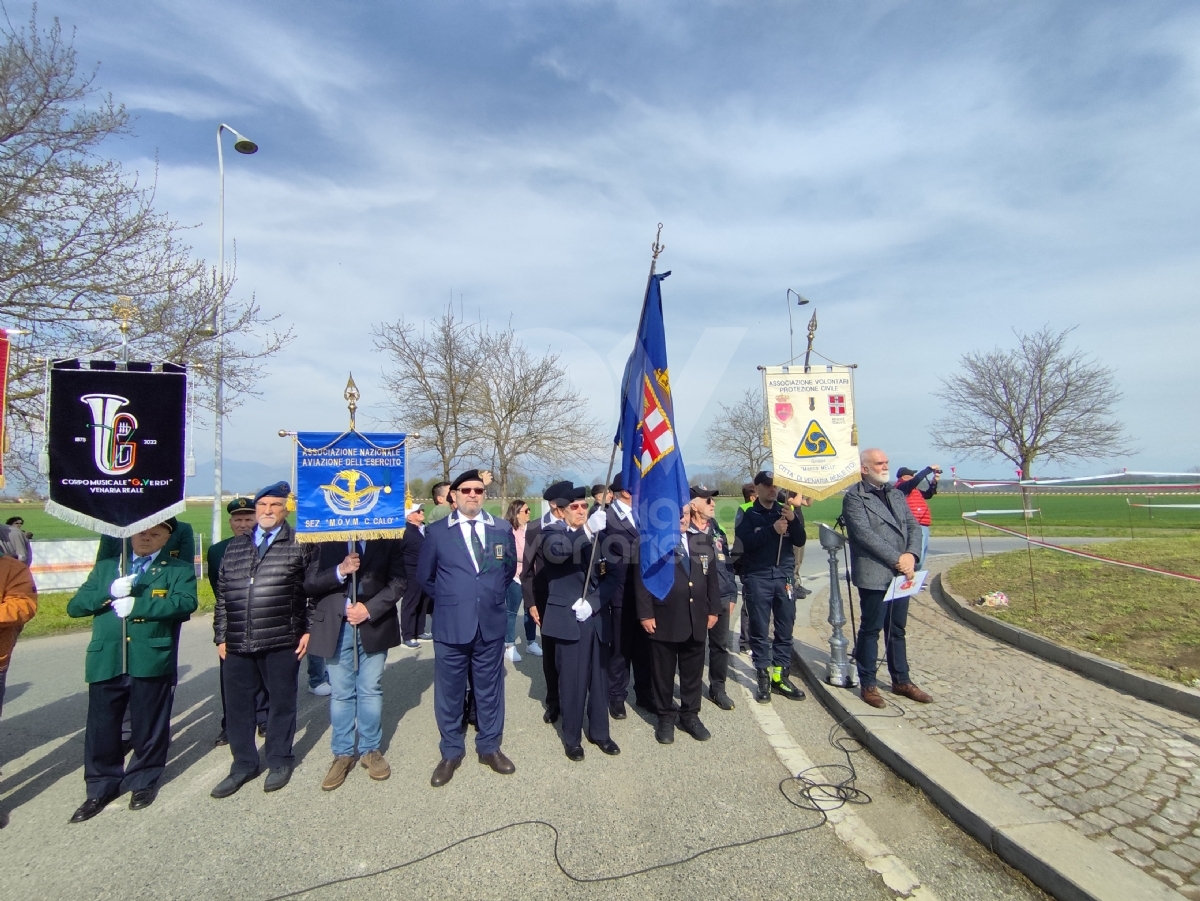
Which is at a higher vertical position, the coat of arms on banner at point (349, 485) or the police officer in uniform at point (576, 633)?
the coat of arms on banner at point (349, 485)

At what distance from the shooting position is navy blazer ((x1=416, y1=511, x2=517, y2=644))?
177 inches

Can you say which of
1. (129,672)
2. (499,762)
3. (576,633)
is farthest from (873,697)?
(129,672)

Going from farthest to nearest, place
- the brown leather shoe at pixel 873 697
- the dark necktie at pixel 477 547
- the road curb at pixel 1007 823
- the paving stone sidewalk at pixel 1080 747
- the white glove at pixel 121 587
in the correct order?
the brown leather shoe at pixel 873 697 → the dark necktie at pixel 477 547 → the white glove at pixel 121 587 → the paving stone sidewalk at pixel 1080 747 → the road curb at pixel 1007 823

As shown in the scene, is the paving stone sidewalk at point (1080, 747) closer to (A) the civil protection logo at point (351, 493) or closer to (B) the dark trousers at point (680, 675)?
(B) the dark trousers at point (680, 675)

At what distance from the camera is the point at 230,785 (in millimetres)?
4172

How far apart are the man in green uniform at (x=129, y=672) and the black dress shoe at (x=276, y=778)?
662 millimetres

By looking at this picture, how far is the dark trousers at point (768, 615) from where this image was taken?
5.84 metres

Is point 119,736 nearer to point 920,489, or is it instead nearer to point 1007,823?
point 1007,823

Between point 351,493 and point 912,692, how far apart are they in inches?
188

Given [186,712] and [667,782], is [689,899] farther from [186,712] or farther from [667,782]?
[186,712]

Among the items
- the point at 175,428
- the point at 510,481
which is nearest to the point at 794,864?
the point at 175,428

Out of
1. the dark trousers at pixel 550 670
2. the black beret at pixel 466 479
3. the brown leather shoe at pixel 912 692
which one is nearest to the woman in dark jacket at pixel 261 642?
the black beret at pixel 466 479

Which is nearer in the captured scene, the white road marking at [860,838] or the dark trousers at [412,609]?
the white road marking at [860,838]

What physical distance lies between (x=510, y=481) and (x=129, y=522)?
58.1 ft
